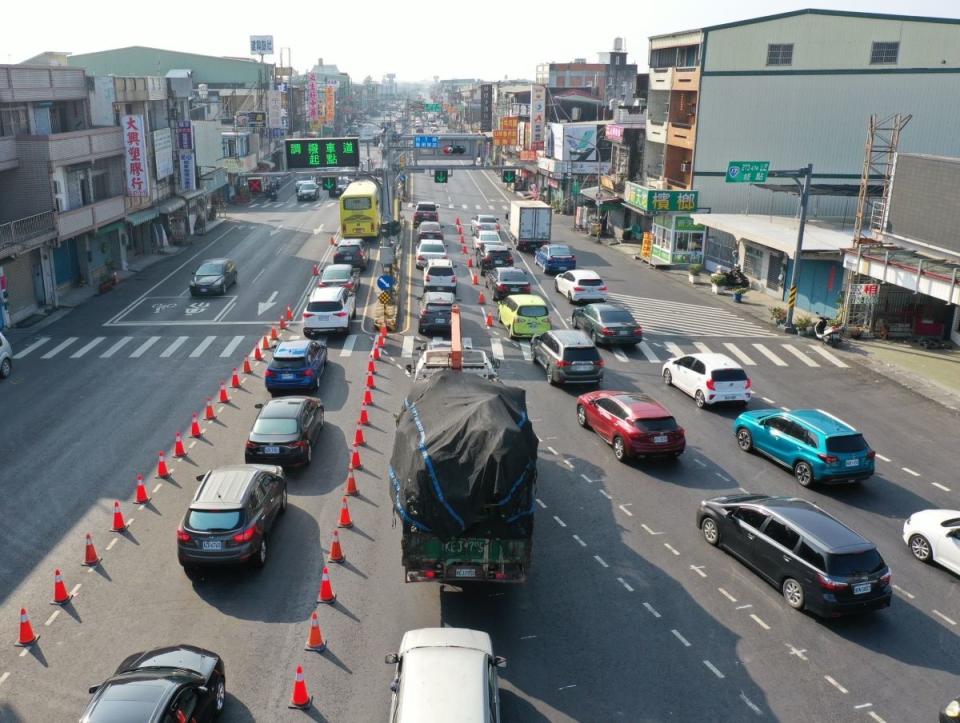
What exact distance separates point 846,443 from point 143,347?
1058 inches

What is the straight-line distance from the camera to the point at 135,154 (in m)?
49.6

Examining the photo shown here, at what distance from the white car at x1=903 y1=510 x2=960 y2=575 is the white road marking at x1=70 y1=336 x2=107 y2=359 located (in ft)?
97.0

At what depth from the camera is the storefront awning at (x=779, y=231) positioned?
4241cm

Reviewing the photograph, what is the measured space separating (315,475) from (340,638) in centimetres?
753

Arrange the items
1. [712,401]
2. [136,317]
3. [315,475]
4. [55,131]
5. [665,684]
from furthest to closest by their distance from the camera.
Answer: [55,131] < [136,317] < [712,401] < [315,475] < [665,684]

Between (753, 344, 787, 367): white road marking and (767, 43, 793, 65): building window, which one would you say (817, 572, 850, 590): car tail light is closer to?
(753, 344, 787, 367): white road marking

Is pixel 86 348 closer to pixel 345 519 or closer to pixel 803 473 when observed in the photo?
pixel 345 519

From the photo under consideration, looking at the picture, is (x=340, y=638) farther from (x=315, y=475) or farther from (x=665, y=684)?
(x=315, y=475)

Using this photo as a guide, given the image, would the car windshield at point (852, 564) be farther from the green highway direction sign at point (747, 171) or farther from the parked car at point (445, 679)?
the green highway direction sign at point (747, 171)

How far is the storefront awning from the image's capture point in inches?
1670

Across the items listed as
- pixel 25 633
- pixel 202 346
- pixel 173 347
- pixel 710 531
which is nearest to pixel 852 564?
pixel 710 531

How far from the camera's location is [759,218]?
53.2 metres

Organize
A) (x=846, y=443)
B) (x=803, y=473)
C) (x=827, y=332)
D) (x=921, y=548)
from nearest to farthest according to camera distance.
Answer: (x=921, y=548) → (x=846, y=443) → (x=803, y=473) → (x=827, y=332)

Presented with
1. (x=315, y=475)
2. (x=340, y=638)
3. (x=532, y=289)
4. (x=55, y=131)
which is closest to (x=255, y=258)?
(x=55, y=131)
